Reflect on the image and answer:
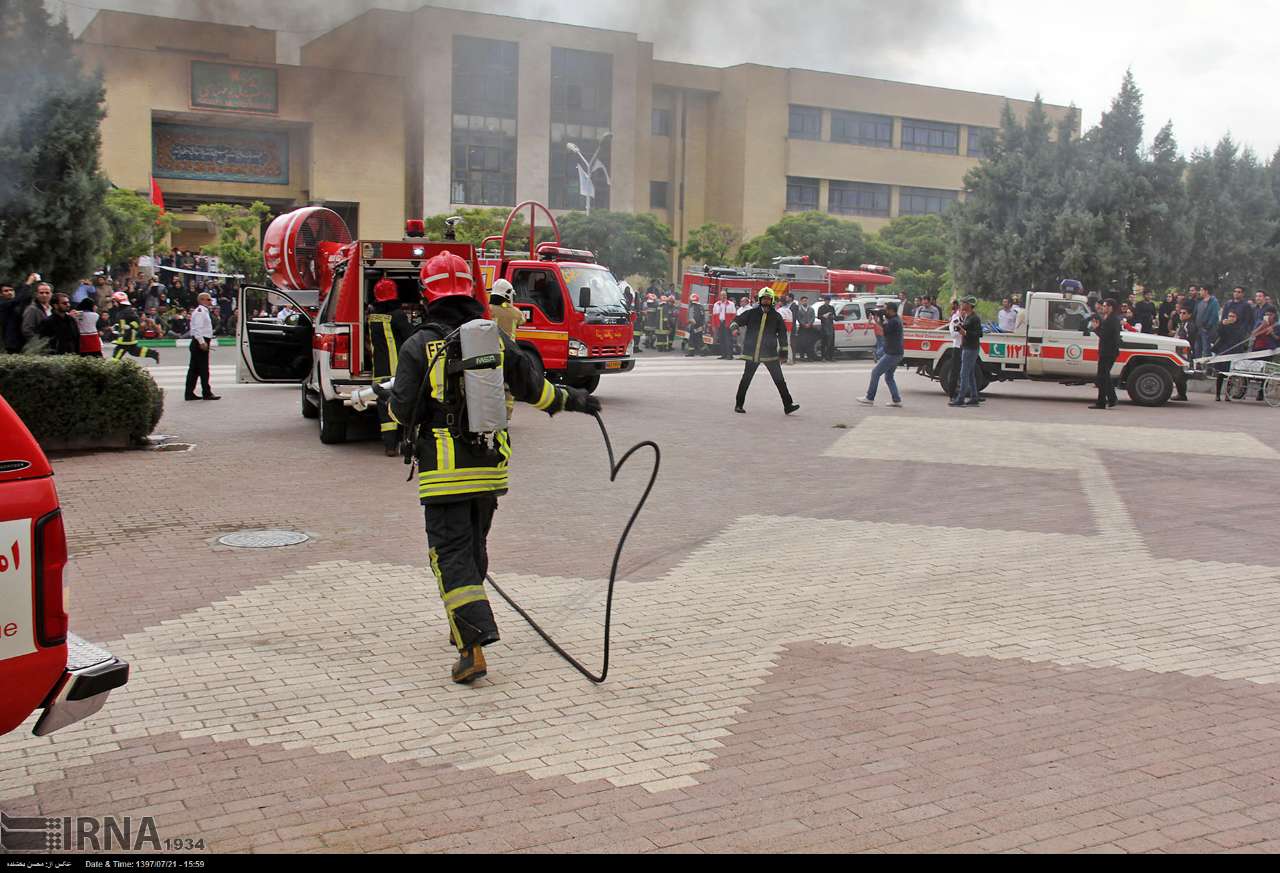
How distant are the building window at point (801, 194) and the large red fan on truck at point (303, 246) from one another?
58.1 metres

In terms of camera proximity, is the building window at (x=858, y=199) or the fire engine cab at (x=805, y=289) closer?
the fire engine cab at (x=805, y=289)

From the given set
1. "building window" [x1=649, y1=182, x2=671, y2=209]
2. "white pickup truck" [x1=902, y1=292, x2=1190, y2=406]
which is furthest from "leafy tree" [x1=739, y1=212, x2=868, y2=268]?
"white pickup truck" [x1=902, y1=292, x2=1190, y2=406]

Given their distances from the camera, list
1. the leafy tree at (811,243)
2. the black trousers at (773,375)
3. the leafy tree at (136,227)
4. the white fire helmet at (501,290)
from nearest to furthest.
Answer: the white fire helmet at (501,290), the black trousers at (773,375), the leafy tree at (136,227), the leafy tree at (811,243)

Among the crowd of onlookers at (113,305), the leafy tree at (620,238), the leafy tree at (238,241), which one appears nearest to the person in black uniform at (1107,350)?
the crowd of onlookers at (113,305)

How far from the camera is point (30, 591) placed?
3.50 metres

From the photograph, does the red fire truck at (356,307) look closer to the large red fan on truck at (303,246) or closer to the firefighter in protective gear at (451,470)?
the large red fan on truck at (303,246)

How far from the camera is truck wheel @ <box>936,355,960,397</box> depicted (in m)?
21.4

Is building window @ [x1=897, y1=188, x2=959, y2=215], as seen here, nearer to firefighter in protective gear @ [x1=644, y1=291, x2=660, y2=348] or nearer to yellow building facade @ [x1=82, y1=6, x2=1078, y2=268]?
yellow building facade @ [x1=82, y1=6, x2=1078, y2=268]

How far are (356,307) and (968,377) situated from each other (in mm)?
10303

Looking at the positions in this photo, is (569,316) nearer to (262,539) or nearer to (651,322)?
(262,539)

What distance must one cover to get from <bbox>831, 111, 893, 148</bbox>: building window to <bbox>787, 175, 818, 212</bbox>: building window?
3066 millimetres

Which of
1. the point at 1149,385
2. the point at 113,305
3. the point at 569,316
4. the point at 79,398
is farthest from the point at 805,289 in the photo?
the point at 79,398

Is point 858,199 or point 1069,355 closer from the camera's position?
point 1069,355

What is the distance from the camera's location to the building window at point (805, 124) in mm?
72625
